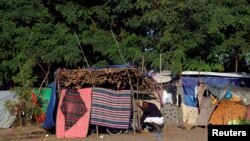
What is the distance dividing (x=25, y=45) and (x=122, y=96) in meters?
6.81

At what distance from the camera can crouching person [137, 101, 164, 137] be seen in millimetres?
16641

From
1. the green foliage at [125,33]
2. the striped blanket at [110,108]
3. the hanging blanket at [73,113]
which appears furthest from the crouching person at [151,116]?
the green foliage at [125,33]

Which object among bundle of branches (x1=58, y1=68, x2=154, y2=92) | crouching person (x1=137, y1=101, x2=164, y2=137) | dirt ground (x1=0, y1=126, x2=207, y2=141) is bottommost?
dirt ground (x1=0, y1=126, x2=207, y2=141)

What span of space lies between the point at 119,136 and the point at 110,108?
1.11m

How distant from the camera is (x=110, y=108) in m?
16.2

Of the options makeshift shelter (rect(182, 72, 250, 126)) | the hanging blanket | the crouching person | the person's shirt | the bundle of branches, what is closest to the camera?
the hanging blanket

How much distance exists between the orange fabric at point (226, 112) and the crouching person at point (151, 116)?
2854mm

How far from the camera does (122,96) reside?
16.5 meters

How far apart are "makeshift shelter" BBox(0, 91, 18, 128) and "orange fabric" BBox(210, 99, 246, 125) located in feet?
27.0

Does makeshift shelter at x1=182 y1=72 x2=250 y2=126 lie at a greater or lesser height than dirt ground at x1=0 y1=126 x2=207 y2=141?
greater

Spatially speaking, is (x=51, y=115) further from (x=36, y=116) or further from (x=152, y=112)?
(x=152, y=112)

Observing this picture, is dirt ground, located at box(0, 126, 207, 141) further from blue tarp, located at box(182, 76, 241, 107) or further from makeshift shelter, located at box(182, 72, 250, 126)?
blue tarp, located at box(182, 76, 241, 107)

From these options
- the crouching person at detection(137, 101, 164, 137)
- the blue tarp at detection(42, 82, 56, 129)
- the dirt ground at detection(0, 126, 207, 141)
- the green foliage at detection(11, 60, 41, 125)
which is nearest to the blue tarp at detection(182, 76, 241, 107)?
the dirt ground at detection(0, 126, 207, 141)

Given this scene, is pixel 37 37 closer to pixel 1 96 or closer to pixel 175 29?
pixel 1 96
